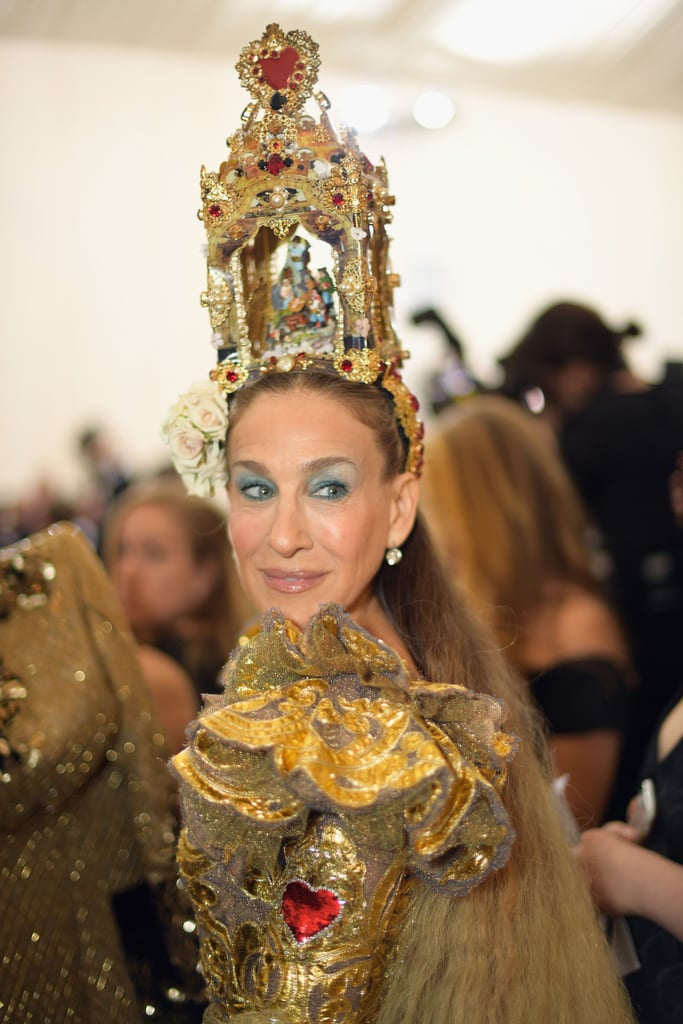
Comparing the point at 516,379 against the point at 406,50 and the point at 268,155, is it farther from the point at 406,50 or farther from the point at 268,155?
the point at 268,155

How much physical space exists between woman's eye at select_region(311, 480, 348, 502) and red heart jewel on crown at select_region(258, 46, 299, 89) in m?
0.58

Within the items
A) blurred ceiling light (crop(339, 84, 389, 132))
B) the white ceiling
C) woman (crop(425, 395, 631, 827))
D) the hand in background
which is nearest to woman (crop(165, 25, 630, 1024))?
the hand in background

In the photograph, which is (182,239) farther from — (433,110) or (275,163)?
(275,163)

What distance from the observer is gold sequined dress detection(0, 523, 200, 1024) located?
163 centimetres

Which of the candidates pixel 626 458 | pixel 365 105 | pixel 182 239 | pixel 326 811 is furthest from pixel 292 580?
pixel 182 239

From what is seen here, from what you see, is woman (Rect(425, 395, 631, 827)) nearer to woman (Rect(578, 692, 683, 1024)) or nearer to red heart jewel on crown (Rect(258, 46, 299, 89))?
woman (Rect(578, 692, 683, 1024))

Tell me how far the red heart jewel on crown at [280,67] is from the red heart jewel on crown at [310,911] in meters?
1.11

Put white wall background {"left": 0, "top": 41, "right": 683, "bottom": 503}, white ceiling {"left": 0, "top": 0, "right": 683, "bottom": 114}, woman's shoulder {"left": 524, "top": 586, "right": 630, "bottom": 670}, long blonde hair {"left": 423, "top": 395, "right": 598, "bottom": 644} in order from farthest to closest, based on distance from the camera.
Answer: white wall background {"left": 0, "top": 41, "right": 683, "bottom": 503} → white ceiling {"left": 0, "top": 0, "right": 683, "bottom": 114} → long blonde hair {"left": 423, "top": 395, "right": 598, "bottom": 644} → woman's shoulder {"left": 524, "top": 586, "right": 630, "bottom": 670}

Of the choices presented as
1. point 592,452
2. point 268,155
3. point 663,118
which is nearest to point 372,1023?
point 268,155

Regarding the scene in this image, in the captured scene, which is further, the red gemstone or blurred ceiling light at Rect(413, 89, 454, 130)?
blurred ceiling light at Rect(413, 89, 454, 130)

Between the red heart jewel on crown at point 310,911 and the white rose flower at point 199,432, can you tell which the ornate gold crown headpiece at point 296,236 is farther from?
the red heart jewel on crown at point 310,911

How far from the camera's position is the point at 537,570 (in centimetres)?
293

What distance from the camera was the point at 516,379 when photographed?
12.0 ft

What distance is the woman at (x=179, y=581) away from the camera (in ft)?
10.2
